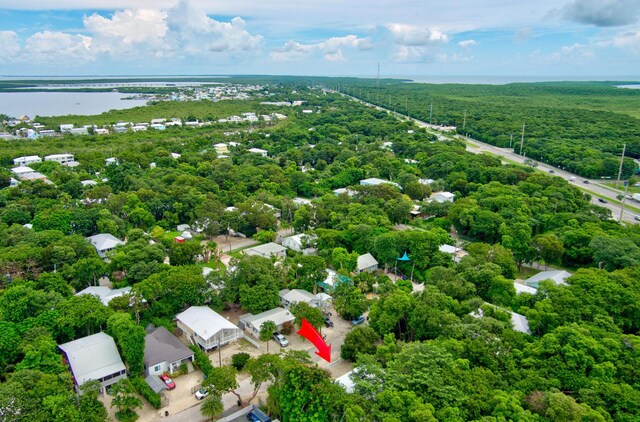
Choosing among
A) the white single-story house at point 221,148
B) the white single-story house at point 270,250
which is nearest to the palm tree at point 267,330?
the white single-story house at point 270,250

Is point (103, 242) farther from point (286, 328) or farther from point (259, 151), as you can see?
point (259, 151)

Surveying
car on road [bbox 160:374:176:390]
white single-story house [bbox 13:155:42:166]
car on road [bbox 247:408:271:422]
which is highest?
white single-story house [bbox 13:155:42:166]

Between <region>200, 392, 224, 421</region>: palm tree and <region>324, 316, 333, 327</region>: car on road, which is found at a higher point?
<region>200, 392, 224, 421</region>: palm tree

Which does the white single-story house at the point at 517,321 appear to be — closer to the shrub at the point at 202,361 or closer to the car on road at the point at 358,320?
the car on road at the point at 358,320

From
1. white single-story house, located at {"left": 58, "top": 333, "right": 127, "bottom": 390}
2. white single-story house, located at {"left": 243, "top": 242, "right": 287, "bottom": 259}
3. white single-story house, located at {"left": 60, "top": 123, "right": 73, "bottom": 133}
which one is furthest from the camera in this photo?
white single-story house, located at {"left": 60, "top": 123, "right": 73, "bottom": 133}

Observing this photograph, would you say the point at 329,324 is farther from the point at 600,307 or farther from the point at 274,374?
the point at 600,307

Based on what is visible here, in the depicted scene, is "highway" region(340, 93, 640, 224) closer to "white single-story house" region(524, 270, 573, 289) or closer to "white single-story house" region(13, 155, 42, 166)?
"white single-story house" region(524, 270, 573, 289)

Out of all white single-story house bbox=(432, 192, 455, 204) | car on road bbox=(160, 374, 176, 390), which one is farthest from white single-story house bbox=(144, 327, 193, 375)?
white single-story house bbox=(432, 192, 455, 204)

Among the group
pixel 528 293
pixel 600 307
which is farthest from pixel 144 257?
pixel 600 307
